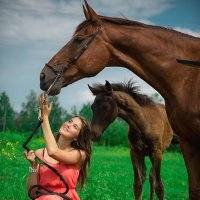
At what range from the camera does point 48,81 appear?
161 inches

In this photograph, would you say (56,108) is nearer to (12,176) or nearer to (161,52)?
(12,176)

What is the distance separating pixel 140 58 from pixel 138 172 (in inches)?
148

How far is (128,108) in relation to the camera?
7.99 m

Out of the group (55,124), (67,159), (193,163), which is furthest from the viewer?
(55,124)

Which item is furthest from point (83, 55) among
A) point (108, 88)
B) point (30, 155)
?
point (108, 88)

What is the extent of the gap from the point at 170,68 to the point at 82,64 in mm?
837

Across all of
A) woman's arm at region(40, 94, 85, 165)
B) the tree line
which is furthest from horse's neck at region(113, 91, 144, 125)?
the tree line

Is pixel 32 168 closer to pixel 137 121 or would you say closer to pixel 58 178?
pixel 58 178

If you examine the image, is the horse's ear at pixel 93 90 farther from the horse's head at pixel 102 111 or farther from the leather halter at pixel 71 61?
the leather halter at pixel 71 61

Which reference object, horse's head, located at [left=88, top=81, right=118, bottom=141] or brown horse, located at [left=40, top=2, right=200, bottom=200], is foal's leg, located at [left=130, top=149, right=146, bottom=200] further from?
brown horse, located at [left=40, top=2, right=200, bottom=200]

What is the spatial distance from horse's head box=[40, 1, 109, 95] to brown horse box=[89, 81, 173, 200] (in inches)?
144

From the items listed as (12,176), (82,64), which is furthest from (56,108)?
(82,64)

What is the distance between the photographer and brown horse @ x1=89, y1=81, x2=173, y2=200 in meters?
7.61

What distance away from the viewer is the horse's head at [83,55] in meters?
4.15
